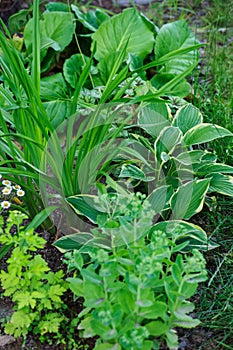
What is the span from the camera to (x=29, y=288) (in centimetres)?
187

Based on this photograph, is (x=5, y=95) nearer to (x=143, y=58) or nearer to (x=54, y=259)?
(x=54, y=259)

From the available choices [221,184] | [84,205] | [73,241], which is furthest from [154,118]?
[73,241]

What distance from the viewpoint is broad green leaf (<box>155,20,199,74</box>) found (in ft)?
9.59

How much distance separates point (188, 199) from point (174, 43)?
1178 millimetres

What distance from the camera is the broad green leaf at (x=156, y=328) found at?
1587 millimetres

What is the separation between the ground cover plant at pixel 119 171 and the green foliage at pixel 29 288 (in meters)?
0.02

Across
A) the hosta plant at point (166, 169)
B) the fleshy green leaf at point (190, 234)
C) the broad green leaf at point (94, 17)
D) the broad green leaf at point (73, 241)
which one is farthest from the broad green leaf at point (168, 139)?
the broad green leaf at point (94, 17)

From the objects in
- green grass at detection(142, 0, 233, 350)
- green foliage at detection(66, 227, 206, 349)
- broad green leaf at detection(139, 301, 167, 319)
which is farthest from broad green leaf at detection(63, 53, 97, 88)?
broad green leaf at detection(139, 301, 167, 319)

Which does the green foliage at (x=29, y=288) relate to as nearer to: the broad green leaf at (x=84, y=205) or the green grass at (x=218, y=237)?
the broad green leaf at (x=84, y=205)

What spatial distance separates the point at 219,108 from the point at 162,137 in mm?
577

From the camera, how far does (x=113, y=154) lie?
6.66 ft

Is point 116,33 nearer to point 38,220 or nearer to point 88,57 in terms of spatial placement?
point 88,57

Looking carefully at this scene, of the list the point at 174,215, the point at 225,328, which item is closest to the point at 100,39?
the point at 174,215

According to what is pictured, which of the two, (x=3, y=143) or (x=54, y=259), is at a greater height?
(x=3, y=143)
